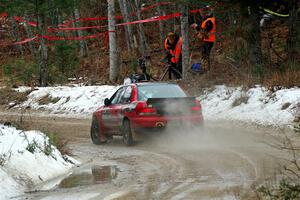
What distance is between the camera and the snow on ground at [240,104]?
50.2 feet

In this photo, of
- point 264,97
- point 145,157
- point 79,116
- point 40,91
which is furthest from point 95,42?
point 145,157

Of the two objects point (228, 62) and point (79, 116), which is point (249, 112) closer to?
point (228, 62)

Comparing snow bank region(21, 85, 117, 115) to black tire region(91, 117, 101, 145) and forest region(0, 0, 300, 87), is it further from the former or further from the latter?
black tire region(91, 117, 101, 145)

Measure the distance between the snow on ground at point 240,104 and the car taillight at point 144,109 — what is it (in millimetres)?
3191

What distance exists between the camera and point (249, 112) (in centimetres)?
1656

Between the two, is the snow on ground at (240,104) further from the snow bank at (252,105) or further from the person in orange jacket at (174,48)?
the person in orange jacket at (174,48)

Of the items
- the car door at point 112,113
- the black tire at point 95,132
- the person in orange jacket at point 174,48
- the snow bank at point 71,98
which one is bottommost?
the snow bank at point 71,98

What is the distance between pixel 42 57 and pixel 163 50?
757cm

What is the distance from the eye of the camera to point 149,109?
13320 millimetres

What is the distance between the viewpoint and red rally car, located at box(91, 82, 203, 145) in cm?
1327

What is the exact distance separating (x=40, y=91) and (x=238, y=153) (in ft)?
59.7

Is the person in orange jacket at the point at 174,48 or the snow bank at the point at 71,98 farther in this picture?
the snow bank at the point at 71,98

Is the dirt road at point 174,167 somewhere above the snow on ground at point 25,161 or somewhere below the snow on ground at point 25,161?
below

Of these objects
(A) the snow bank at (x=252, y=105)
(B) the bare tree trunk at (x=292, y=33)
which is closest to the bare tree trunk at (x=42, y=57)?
(A) the snow bank at (x=252, y=105)
